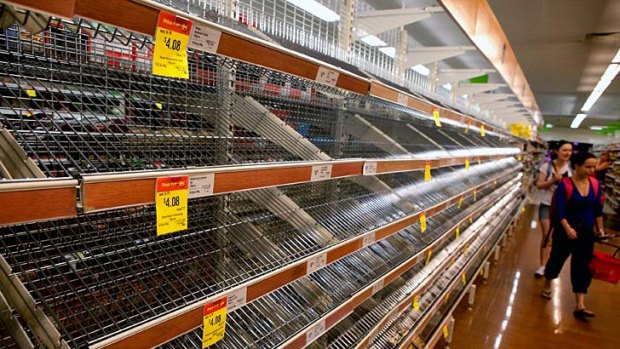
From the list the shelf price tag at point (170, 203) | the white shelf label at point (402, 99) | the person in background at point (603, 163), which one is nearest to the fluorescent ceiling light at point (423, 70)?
the white shelf label at point (402, 99)

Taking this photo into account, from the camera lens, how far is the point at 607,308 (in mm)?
3568

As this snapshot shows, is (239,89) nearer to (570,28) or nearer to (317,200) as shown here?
(317,200)

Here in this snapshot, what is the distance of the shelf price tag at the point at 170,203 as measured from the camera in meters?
0.74

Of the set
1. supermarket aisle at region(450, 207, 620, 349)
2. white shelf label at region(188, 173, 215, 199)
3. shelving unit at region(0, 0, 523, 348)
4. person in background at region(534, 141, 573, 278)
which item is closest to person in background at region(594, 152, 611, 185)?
person in background at region(534, 141, 573, 278)

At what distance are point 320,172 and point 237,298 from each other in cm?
46

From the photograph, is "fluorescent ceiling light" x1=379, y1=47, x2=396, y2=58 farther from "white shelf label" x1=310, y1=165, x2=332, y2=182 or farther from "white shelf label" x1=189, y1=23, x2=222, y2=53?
"white shelf label" x1=189, y1=23, x2=222, y2=53

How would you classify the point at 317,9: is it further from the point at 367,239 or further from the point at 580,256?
the point at 580,256

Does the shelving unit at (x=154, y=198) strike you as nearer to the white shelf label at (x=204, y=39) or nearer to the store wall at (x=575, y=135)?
the white shelf label at (x=204, y=39)

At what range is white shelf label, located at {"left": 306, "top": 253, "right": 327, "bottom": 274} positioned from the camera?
120 cm

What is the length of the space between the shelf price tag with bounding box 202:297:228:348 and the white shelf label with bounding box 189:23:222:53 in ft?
1.84

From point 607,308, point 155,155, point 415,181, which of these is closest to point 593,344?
point 607,308

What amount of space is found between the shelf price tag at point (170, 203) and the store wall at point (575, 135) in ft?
88.6

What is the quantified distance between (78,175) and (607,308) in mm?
4478

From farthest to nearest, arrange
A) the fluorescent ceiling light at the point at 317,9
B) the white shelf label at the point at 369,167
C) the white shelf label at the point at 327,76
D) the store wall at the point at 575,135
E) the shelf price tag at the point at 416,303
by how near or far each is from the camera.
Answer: the store wall at the point at 575,135
the shelf price tag at the point at 416,303
the fluorescent ceiling light at the point at 317,9
the white shelf label at the point at 369,167
the white shelf label at the point at 327,76
